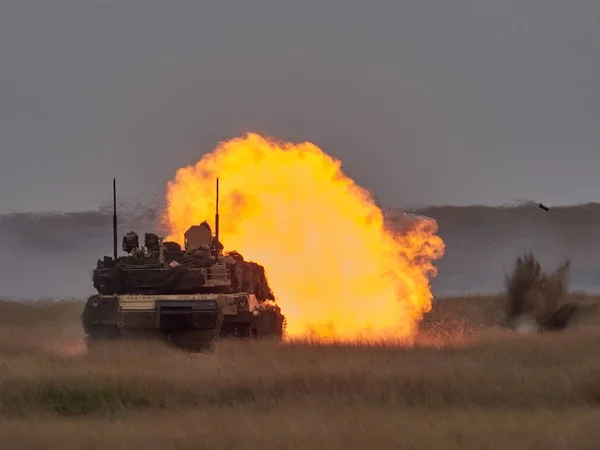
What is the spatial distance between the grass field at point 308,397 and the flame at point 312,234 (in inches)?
406

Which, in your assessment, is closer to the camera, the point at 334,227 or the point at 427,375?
the point at 427,375

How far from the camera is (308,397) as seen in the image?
16.8 m

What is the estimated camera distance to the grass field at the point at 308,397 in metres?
13.3

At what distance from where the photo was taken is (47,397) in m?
17.6

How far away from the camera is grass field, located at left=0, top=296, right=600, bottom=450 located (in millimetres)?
13266

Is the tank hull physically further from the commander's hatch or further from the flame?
the flame

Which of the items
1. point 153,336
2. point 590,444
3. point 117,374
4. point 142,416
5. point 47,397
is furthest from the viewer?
point 153,336

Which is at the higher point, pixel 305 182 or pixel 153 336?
pixel 305 182

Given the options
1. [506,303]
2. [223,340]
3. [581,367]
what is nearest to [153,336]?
[223,340]

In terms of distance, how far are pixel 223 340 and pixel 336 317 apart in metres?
10.5

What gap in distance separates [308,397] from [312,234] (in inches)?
775

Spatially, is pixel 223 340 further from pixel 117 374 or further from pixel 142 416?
pixel 142 416

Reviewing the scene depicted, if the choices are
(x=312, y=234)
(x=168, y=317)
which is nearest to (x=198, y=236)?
(x=168, y=317)

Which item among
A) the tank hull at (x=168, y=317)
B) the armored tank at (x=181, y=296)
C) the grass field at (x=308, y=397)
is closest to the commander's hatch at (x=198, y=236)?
the armored tank at (x=181, y=296)
